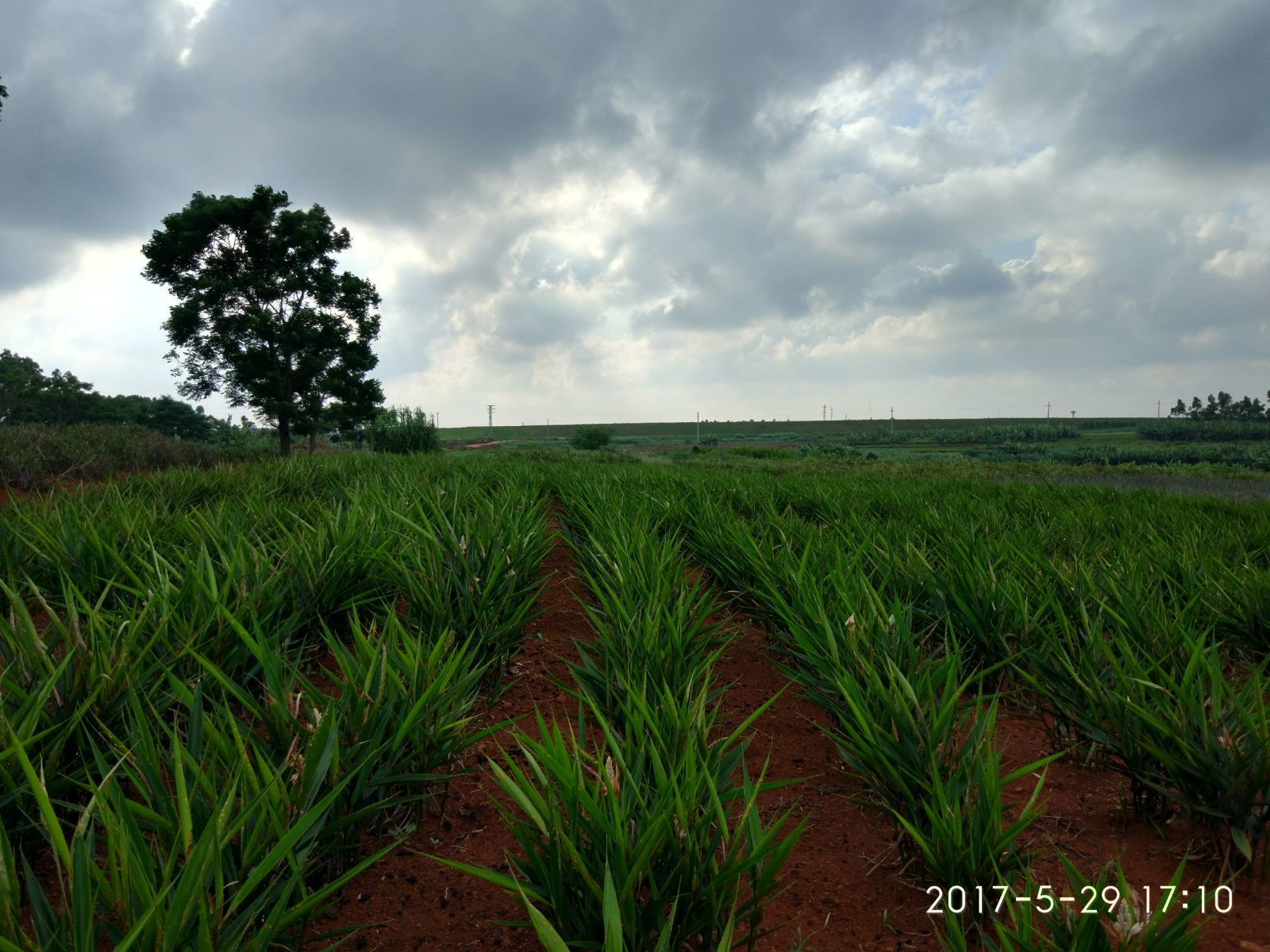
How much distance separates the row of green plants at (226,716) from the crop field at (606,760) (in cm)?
1

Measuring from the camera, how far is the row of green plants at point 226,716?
1.00 m

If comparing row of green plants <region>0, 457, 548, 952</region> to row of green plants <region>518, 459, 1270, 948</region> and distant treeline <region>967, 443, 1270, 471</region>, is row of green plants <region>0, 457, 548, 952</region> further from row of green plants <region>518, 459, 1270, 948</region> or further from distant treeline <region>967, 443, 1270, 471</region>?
distant treeline <region>967, 443, 1270, 471</region>

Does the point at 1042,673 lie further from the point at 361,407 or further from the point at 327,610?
the point at 361,407

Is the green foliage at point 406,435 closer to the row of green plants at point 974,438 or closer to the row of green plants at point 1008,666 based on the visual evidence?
the row of green plants at point 1008,666

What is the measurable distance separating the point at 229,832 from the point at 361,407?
94.8ft

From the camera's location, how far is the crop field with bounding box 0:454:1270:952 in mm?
1145

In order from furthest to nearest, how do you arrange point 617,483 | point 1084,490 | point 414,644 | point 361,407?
point 361,407, point 1084,490, point 617,483, point 414,644

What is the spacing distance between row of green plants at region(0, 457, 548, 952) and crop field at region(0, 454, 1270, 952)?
0.4 inches

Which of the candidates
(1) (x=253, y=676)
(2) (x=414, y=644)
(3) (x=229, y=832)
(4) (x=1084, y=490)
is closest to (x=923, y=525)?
(2) (x=414, y=644)

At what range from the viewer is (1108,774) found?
1992 millimetres

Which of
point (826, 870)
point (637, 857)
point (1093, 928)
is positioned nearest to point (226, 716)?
point (637, 857)

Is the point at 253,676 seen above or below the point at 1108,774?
above

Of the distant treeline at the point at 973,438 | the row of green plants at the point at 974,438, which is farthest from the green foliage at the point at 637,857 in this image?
the distant treeline at the point at 973,438

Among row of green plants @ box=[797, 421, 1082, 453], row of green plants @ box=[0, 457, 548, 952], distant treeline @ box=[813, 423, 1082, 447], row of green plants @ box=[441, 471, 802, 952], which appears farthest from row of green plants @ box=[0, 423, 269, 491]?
distant treeline @ box=[813, 423, 1082, 447]
